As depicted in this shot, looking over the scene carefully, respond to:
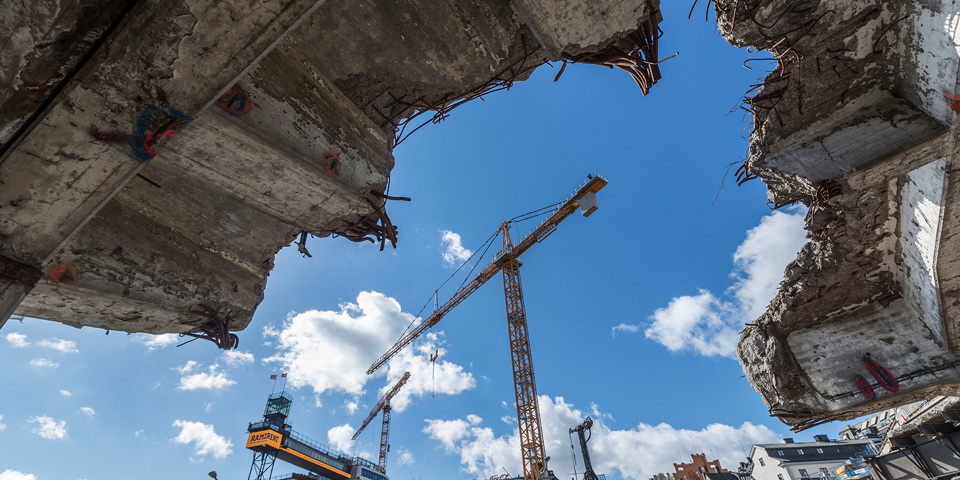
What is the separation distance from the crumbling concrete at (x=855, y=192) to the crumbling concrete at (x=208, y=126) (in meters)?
1.68

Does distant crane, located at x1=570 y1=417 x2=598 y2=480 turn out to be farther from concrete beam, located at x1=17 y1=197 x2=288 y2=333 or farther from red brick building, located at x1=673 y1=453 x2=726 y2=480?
concrete beam, located at x1=17 y1=197 x2=288 y2=333

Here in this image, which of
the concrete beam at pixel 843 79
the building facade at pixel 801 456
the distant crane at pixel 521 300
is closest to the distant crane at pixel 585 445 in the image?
the distant crane at pixel 521 300

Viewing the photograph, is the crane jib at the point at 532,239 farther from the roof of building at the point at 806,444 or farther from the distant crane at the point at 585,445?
the roof of building at the point at 806,444

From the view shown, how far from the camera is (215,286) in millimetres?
3408

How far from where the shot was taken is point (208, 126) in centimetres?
237

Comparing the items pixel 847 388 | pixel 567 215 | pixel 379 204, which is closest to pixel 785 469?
pixel 567 215

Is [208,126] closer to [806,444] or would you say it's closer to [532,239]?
[532,239]

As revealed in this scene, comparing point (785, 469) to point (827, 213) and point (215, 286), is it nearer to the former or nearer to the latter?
point (827, 213)

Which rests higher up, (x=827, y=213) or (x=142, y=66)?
(x=827, y=213)

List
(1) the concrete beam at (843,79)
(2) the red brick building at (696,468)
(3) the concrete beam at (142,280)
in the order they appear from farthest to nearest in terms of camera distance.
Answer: (2) the red brick building at (696,468) < (1) the concrete beam at (843,79) < (3) the concrete beam at (142,280)

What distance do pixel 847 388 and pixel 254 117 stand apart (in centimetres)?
699

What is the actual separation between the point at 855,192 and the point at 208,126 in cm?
541

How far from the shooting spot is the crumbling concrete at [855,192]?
3.00 meters

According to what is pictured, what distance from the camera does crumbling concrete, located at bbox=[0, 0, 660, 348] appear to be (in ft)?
5.24
